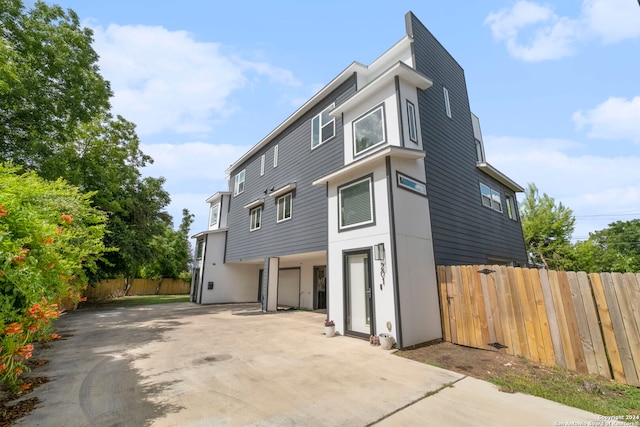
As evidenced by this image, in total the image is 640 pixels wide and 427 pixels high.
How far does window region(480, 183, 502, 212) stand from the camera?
11697mm

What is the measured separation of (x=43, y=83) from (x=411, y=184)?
50.2 ft

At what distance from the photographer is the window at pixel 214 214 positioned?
19375mm

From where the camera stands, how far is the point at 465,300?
22.7 ft

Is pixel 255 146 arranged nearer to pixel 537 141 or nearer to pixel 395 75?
pixel 395 75

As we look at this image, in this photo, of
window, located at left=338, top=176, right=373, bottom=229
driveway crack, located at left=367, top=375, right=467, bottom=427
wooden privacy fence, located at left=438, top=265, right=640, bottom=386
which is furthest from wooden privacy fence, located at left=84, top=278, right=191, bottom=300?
wooden privacy fence, located at left=438, top=265, right=640, bottom=386

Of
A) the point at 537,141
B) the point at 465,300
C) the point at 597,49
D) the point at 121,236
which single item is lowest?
the point at 465,300

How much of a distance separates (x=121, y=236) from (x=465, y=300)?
18639 millimetres

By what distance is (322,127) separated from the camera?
10961mm

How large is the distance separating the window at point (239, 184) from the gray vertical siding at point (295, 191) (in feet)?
2.14


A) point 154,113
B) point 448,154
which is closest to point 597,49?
point 448,154

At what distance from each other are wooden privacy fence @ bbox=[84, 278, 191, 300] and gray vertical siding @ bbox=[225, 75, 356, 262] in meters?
13.6

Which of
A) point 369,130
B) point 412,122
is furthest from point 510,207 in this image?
point 369,130

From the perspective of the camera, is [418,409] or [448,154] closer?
[418,409]

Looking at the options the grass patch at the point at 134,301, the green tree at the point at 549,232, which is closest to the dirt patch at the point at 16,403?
the grass patch at the point at 134,301
